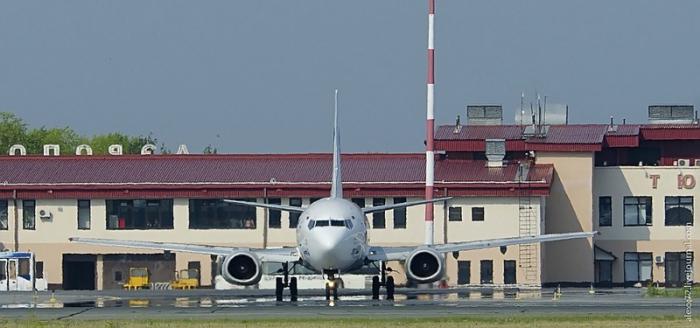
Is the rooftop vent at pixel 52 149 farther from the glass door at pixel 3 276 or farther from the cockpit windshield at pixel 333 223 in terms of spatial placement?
the cockpit windshield at pixel 333 223

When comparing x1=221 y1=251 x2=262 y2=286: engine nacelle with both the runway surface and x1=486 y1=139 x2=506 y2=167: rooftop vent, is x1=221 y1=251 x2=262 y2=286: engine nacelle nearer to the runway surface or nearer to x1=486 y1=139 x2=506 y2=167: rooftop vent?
the runway surface

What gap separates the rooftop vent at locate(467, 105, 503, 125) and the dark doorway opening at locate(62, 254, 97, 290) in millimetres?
22048

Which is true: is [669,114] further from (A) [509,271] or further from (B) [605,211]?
(A) [509,271]

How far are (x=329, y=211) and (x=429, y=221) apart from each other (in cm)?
2185

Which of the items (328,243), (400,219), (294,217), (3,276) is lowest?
(3,276)

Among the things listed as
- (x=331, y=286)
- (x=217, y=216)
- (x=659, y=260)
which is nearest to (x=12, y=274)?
(x=217, y=216)

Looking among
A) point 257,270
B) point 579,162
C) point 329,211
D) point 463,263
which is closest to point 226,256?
point 257,270

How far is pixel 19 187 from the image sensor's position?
90.9 metres

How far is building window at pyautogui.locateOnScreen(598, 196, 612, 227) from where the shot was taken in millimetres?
94750

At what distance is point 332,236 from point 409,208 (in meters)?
28.8

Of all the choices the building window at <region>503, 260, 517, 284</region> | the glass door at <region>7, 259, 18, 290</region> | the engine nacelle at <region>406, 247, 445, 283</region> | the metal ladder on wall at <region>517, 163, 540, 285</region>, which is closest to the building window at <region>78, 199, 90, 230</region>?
the glass door at <region>7, 259, 18, 290</region>

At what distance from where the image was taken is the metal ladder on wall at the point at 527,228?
88.1m

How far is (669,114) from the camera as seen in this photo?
9950 centimetres

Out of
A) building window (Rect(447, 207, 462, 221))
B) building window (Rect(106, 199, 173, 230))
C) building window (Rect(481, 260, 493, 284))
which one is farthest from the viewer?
building window (Rect(106, 199, 173, 230))
